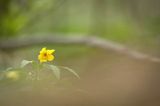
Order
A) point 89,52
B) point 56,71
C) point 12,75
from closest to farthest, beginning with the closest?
point 56,71
point 12,75
point 89,52

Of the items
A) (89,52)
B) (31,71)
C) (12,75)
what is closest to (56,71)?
(31,71)

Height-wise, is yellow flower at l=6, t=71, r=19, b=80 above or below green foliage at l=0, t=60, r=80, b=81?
above

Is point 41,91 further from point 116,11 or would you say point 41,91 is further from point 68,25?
point 68,25

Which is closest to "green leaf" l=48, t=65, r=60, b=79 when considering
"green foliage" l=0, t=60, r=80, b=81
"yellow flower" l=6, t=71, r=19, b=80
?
"green foliage" l=0, t=60, r=80, b=81

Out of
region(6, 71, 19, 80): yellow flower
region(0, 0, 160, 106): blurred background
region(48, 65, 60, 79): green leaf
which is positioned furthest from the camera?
region(6, 71, 19, 80): yellow flower

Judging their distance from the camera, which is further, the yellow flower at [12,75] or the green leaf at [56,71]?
the yellow flower at [12,75]

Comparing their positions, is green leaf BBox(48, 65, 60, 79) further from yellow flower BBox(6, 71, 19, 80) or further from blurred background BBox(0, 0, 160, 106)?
yellow flower BBox(6, 71, 19, 80)

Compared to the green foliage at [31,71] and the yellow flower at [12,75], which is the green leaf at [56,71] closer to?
the green foliage at [31,71]

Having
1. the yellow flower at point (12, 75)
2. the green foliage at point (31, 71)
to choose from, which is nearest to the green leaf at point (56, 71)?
the green foliage at point (31, 71)

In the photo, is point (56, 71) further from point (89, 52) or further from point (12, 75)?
point (89, 52)

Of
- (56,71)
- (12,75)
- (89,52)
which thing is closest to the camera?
(56,71)
